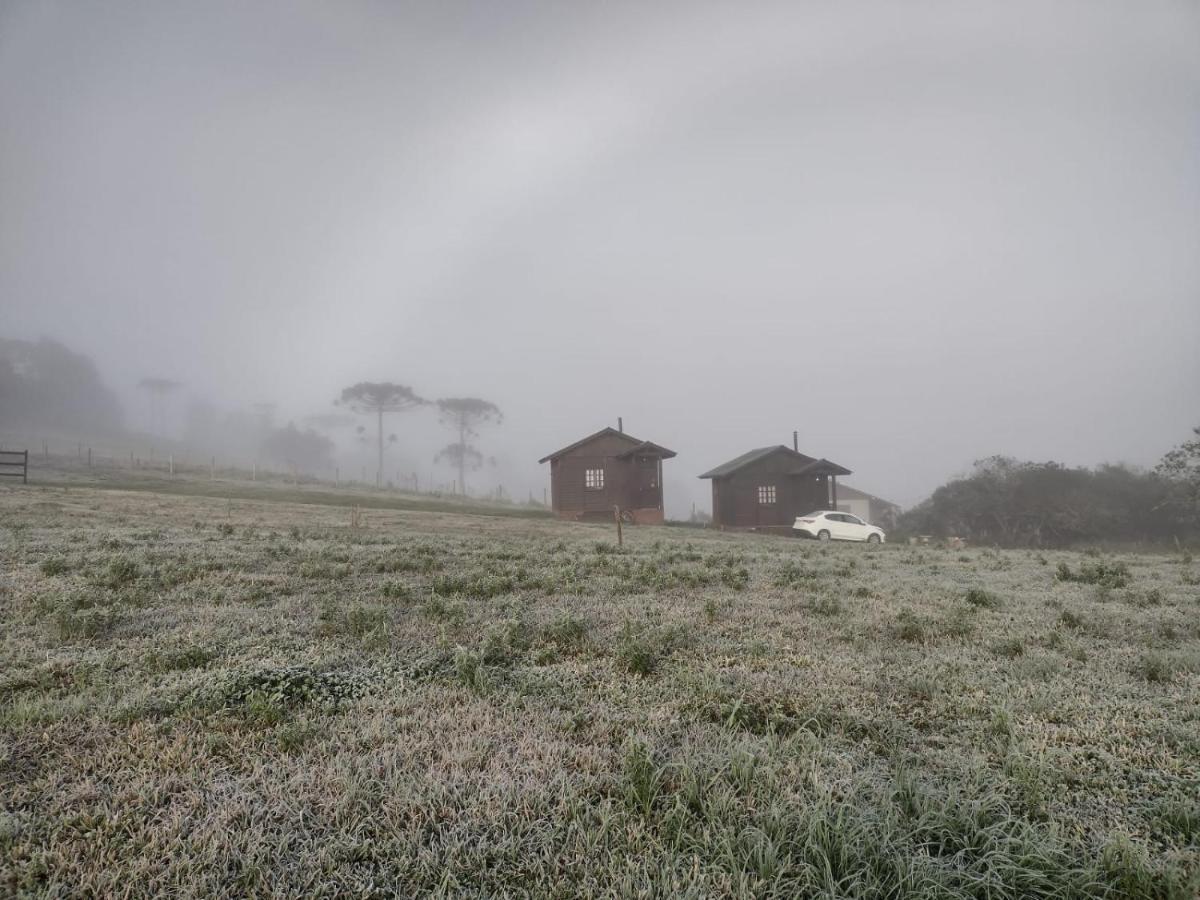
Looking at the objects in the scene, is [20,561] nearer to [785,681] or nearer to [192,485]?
[785,681]

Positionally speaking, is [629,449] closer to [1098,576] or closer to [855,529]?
[855,529]

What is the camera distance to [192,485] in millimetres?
42656

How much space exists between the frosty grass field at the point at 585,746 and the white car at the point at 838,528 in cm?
2560

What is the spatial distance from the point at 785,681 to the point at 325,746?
139 inches

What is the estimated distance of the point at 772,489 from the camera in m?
40.5

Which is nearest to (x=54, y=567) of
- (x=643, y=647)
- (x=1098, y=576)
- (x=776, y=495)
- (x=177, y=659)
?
(x=177, y=659)

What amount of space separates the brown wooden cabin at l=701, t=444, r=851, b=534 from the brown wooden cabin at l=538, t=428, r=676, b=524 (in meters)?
4.98

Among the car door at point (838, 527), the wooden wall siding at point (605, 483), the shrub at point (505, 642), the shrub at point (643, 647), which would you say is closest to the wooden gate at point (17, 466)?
the wooden wall siding at point (605, 483)

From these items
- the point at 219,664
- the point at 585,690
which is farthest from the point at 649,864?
the point at 219,664

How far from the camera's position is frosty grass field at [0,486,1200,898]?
2699 mm

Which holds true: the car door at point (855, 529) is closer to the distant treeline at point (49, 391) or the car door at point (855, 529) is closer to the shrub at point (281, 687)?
the shrub at point (281, 687)

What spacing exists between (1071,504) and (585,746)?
4408 centimetres

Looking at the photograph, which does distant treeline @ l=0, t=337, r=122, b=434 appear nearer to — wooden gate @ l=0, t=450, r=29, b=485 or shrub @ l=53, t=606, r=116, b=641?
wooden gate @ l=0, t=450, r=29, b=485

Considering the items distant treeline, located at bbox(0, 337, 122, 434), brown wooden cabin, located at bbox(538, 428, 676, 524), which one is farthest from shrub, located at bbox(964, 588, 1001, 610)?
distant treeline, located at bbox(0, 337, 122, 434)
